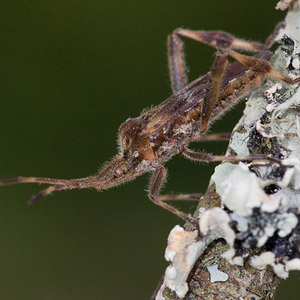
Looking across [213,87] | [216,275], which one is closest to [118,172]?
[213,87]

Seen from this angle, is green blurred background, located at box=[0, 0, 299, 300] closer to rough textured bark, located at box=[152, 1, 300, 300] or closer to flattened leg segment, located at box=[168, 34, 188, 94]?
flattened leg segment, located at box=[168, 34, 188, 94]

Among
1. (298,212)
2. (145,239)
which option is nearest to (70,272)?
(145,239)

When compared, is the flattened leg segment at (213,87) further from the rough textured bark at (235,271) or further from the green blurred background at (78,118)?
the green blurred background at (78,118)

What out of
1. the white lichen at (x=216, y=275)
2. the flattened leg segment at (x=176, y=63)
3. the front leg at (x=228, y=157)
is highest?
the flattened leg segment at (x=176, y=63)

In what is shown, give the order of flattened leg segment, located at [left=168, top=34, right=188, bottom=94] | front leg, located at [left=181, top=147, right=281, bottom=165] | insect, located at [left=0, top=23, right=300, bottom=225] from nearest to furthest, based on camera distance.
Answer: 1. front leg, located at [left=181, top=147, right=281, bottom=165]
2. insect, located at [left=0, top=23, right=300, bottom=225]
3. flattened leg segment, located at [left=168, top=34, right=188, bottom=94]

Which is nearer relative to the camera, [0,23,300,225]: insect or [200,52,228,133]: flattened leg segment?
[200,52,228,133]: flattened leg segment

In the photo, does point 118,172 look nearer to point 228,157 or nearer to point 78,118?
point 228,157

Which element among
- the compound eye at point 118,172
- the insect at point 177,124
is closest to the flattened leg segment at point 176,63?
the insect at point 177,124

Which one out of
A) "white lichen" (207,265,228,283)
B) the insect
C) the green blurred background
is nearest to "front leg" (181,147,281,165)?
the insect

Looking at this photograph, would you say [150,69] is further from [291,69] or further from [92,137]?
[291,69]

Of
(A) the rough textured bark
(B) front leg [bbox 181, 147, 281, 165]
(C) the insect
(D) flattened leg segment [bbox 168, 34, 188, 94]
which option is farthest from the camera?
(D) flattened leg segment [bbox 168, 34, 188, 94]
